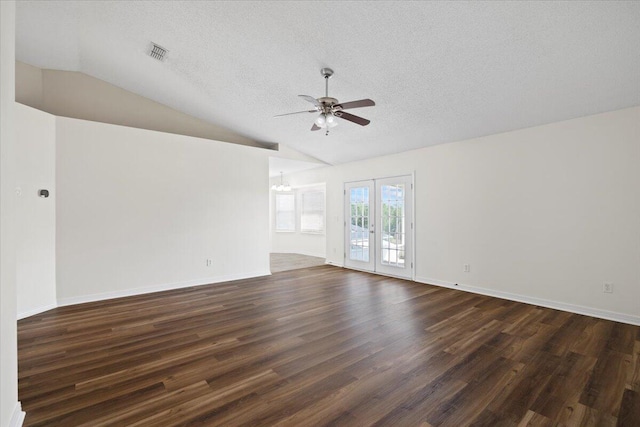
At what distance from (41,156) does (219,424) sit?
434 cm

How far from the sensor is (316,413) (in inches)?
73.6

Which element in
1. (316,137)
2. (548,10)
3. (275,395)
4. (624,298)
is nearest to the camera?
(275,395)

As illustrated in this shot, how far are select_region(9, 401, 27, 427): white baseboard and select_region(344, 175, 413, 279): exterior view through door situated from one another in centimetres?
545

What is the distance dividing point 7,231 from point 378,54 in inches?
135

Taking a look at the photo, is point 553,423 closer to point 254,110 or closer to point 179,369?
point 179,369

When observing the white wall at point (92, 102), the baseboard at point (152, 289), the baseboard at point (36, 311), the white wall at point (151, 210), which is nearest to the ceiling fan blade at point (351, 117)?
the white wall at point (151, 210)

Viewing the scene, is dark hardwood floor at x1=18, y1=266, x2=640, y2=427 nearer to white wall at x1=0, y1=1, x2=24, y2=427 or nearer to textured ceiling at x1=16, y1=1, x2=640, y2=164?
white wall at x1=0, y1=1, x2=24, y2=427

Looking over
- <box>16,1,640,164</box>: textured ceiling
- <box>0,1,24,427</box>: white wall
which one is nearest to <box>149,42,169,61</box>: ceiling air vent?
<box>16,1,640,164</box>: textured ceiling

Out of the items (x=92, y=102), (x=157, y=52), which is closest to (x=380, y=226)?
(x=157, y=52)

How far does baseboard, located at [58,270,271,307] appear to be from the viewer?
4195mm

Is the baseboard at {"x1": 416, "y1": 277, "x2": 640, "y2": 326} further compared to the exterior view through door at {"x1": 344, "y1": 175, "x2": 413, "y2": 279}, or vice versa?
the exterior view through door at {"x1": 344, "y1": 175, "x2": 413, "y2": 279}

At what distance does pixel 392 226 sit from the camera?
6109 mm

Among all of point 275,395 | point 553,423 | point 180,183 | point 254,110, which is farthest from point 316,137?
point 553,423

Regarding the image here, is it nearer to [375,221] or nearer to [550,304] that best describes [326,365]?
[550,304]
